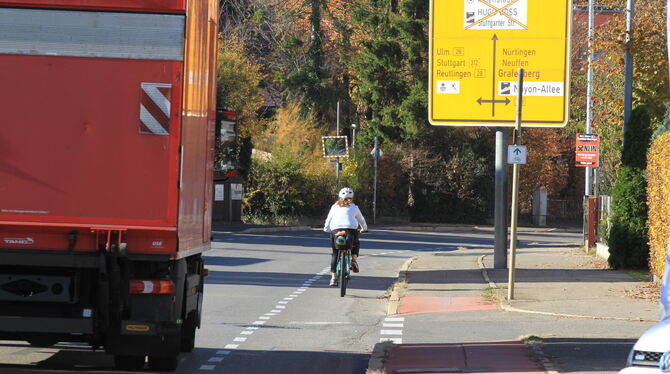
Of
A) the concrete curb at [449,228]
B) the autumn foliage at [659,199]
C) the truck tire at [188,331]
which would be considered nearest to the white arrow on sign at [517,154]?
the autumn foliage at [659,199]

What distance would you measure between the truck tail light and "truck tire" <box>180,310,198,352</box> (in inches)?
81.4

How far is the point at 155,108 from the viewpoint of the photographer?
852 cm

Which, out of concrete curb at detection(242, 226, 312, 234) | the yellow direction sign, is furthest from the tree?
the yellow direction sign

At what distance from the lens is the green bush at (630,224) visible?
79.4 ft

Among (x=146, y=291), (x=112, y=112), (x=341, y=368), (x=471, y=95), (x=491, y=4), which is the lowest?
(x=341, y=368)

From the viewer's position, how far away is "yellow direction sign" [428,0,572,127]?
76.3 ft

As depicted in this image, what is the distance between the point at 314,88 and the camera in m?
59.1

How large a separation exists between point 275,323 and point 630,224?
40.3ft

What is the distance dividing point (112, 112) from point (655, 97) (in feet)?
70.4

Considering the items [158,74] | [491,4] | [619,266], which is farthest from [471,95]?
[158,74]

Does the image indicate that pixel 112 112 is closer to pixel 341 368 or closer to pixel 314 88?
pixel 341 368

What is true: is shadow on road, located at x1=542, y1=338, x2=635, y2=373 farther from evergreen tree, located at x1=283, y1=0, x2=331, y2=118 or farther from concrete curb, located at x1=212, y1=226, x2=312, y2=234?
evergreen tree, located at x1=283, y1=0, x2=331, y2=118

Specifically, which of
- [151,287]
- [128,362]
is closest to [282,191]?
[128,362]

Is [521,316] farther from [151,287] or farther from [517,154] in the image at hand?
[151,287]
